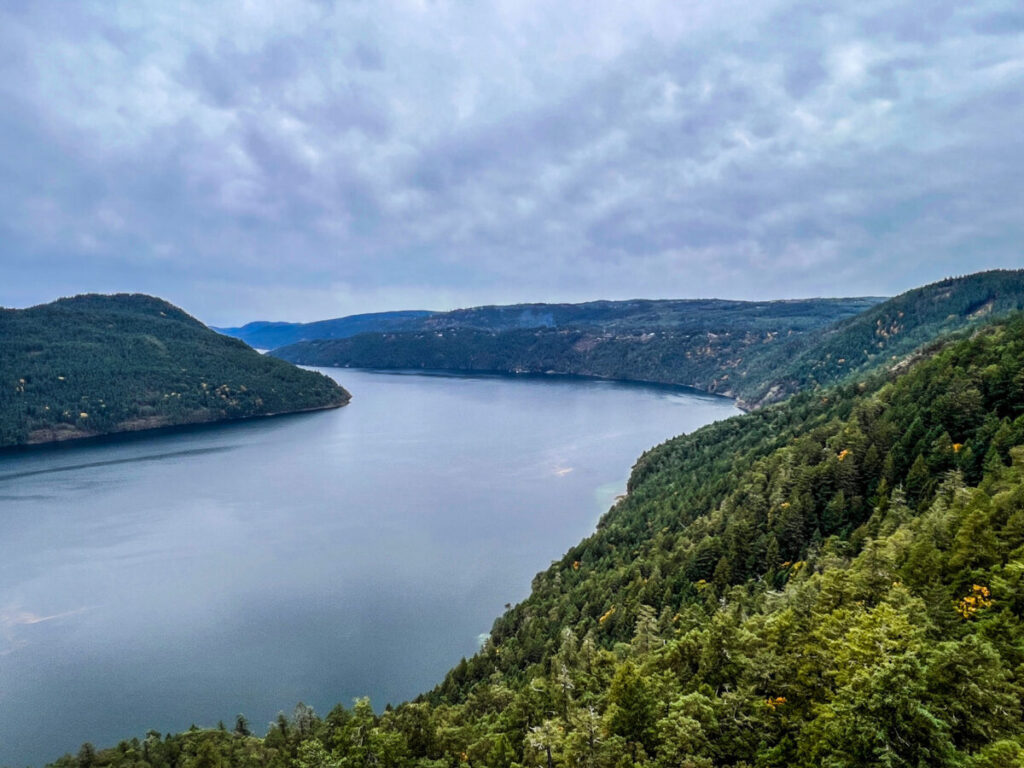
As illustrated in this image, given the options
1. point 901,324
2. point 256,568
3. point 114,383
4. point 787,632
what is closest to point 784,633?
point 787,632

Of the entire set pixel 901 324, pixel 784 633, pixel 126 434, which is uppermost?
pixel 901 324

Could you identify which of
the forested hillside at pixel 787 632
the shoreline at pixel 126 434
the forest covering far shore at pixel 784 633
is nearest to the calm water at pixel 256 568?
the forest covering far shore at pixel 784 633

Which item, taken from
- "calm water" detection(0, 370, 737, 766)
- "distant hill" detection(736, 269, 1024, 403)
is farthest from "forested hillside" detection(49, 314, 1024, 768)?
"distant hill" detection(736, 269, 1024, 403)

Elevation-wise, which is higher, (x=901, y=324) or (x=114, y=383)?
(x=901, y=324)

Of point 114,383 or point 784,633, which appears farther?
point 114,383

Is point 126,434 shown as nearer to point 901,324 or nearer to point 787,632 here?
point 787,632

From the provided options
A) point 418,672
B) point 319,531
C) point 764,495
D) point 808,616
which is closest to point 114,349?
point 319,531

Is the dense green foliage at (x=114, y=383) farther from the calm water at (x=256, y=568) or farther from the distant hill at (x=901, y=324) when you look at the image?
Answer: the distant hill at (x=901, y=324)
